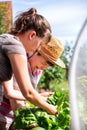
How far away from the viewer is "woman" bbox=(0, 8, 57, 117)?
218cm

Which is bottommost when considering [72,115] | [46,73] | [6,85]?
[46,73]

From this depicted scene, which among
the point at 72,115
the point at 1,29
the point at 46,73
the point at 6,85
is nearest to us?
the point at 72,115

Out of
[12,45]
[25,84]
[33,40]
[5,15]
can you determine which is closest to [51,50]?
[33,40]

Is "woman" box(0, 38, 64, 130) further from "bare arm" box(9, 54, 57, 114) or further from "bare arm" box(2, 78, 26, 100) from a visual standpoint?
"bare arm" box(9, 54, 57, 114)

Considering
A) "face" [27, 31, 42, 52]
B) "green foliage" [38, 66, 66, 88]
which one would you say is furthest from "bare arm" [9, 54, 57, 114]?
"green foliage" [38, 66, 66, 88]

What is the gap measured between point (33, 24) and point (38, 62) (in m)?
0.45

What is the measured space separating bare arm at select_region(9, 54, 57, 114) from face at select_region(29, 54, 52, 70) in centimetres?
56

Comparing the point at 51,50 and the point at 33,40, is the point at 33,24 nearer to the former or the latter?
the point at 33,40

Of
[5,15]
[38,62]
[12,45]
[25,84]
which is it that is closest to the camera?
[25,84]

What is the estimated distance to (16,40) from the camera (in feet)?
7.66

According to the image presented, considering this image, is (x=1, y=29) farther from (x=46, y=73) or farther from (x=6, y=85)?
(x=6, y=85)

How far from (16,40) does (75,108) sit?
1.13m

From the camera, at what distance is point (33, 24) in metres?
2.43

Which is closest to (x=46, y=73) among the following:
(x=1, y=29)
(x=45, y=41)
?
(x=1, y=29)
